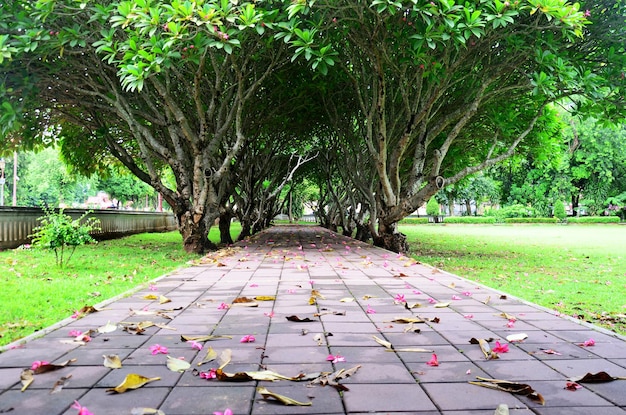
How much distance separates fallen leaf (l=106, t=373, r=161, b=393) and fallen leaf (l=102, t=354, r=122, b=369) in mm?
320

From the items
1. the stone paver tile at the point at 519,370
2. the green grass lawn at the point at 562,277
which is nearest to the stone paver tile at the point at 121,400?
the stone paver tile at the point at 519,370

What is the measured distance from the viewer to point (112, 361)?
283cm

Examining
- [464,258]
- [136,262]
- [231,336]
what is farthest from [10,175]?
[231,336]

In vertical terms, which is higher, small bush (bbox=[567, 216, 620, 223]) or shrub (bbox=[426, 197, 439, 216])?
shrub (bbox=[426, 197, 439, 216])

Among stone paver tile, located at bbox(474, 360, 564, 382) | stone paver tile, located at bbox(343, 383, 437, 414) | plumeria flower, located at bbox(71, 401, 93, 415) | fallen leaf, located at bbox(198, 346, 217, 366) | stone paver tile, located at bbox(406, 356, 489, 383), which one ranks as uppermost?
plumeria flower, located at bbox(71, 401, 93, 415)

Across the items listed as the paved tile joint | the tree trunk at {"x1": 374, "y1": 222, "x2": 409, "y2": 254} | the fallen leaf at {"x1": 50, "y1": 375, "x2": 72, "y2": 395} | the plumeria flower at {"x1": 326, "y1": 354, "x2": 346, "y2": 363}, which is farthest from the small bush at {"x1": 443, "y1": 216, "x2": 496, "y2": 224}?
the fallen leaf at {"x1": 50, "y1": 375, "x2": 72, "y2": 395}

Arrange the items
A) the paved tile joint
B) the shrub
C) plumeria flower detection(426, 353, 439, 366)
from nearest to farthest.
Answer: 1. the paved tile joint
2. plumeria flower detection(426, 353, 439, 366)
3. the shrub

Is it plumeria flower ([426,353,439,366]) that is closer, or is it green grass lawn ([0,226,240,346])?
plumeria flower ([426,353,439,366])

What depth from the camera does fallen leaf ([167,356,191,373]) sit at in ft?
8.93

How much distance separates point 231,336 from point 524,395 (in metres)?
2.05

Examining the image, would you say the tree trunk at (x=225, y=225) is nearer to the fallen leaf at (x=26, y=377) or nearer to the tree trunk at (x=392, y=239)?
the tree trunk at (x=392, y=239)

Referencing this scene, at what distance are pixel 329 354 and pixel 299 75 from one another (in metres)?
10.7

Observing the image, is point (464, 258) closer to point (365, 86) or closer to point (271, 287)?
point (365, 86)

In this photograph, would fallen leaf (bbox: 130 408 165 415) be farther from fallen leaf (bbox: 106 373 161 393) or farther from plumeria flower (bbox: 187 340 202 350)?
plumeria flower (bbox: 187 340 202 350)
